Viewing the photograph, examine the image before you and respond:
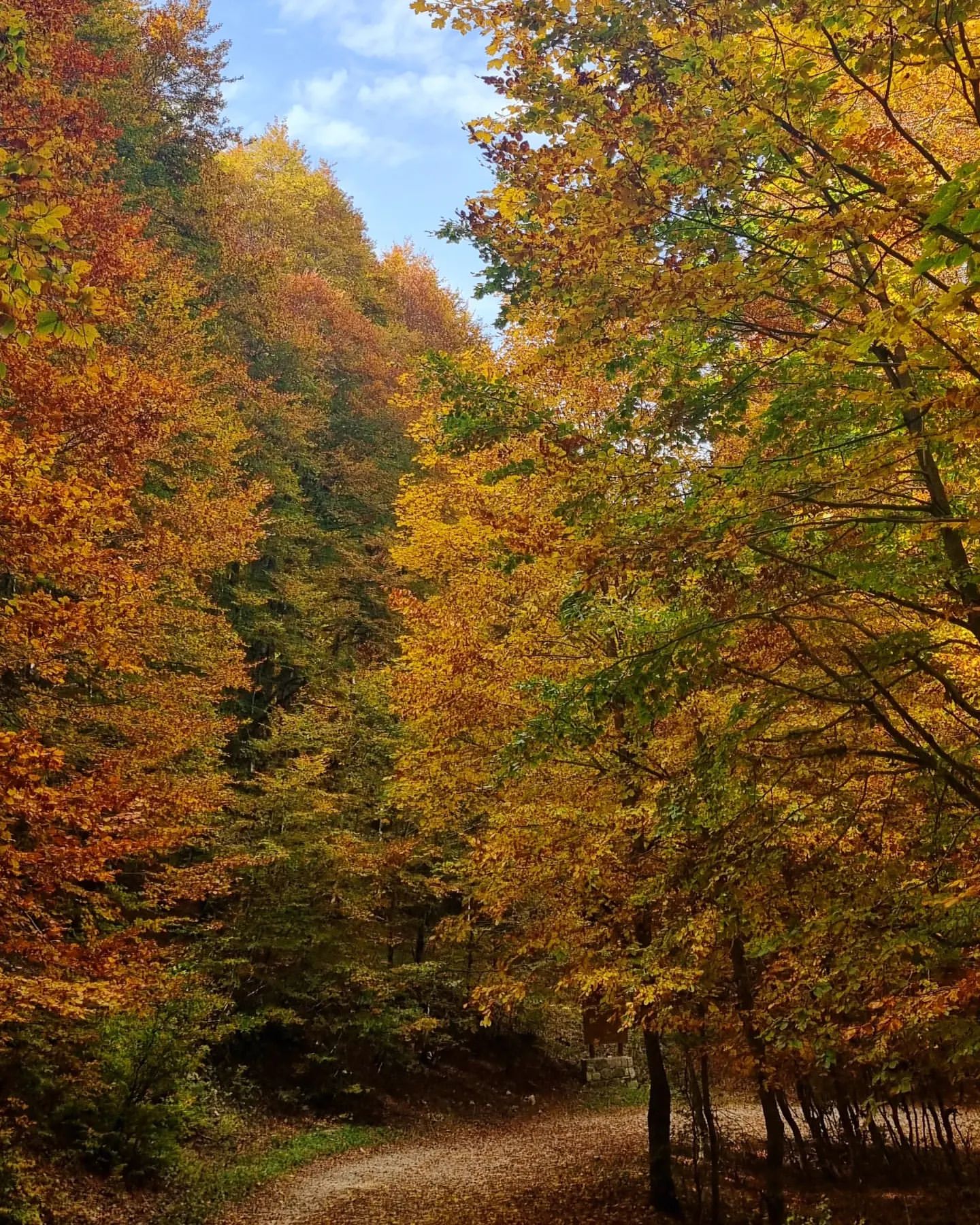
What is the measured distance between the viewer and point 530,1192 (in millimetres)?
10078

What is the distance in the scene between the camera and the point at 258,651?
68.4 feet

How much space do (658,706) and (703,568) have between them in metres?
0.78

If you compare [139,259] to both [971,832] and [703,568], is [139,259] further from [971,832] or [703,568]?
[971,832]

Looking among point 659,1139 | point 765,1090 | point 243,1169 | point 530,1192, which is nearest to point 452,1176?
→ point 530,1192

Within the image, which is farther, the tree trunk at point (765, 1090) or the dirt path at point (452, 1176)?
the dirt path at point (452, 1176)

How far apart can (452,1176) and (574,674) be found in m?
8.23

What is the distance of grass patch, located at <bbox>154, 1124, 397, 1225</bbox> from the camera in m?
9.07

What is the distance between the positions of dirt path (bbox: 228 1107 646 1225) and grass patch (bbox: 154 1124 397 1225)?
336 millimetres

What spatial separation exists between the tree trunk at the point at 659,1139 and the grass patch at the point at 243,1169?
496cm

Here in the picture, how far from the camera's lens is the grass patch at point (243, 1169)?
29.8 feet

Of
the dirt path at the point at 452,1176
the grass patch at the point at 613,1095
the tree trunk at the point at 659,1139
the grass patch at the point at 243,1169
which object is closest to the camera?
the tree trunk at the point at 659,1139

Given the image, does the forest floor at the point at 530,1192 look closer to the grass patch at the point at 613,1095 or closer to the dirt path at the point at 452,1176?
the dirt path at the point at 452,1176

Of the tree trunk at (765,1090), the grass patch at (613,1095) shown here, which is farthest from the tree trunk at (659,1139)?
the grass patch at (613,1095)

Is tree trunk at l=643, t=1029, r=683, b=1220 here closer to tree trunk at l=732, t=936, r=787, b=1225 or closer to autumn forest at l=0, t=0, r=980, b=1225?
autumn forest at l=0, t=0, r=980, b=1225
